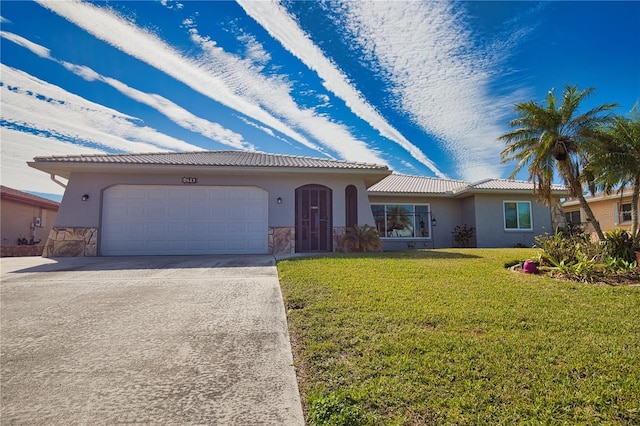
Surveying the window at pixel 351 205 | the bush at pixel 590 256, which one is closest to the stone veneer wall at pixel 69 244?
the window at pixel 351 205

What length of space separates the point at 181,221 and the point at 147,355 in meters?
8.85

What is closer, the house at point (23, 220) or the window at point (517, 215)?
the house at point (23, 220)

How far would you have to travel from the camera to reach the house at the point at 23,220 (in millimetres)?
15021

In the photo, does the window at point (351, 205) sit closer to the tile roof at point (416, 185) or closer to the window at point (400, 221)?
the tile roof at point (416, 185)

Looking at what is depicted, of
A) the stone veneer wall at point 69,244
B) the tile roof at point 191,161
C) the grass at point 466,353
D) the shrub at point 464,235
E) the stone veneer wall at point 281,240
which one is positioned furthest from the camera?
the shrub at point 464,235

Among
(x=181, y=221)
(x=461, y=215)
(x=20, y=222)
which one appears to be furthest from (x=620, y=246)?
(x=20, y=222)

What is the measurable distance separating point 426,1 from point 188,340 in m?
8.79

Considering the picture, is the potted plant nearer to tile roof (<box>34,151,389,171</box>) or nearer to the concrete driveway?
tile roof (<box>34,151,389,171</box>)

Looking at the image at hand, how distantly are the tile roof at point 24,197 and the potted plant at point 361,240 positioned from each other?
15.7 m

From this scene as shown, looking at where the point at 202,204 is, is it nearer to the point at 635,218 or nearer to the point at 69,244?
the point at 69,244

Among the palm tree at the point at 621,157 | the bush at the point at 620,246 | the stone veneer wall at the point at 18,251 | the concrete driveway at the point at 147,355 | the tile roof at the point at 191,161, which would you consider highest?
the tile roof at the point at 191,161

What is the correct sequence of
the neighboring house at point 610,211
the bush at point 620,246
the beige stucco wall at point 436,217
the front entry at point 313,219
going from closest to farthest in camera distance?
the bush at point 620,246 < the front entry at point 313,219 < the beige stucco wall at point 436,217 < the neighboring house at point 610,211

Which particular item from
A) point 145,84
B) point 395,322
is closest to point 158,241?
point 145,84

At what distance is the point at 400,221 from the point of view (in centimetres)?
1609
